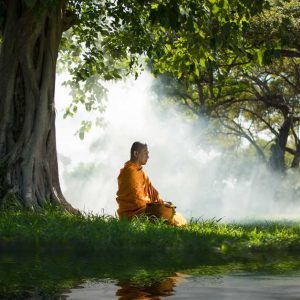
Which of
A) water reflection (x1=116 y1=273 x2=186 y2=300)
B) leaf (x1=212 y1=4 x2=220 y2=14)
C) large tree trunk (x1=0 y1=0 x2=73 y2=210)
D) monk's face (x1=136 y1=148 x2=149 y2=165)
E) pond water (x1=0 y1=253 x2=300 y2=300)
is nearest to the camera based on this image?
water reflection (x1=116 y1=273 x2=186 y2=300)

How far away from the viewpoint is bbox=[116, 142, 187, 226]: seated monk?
1355cm

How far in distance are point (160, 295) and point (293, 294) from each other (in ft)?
3.48

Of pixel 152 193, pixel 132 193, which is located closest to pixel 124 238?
pixel 132 193

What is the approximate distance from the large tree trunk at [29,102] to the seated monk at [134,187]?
6.54 ft

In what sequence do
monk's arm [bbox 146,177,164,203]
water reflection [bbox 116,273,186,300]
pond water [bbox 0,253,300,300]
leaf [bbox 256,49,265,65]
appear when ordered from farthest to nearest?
1. leaf [bbox 256,49,265,65]
2. monk's arm [bbox 146,177,164,203]
3. pond water [bbox 0,253,300,300]
4. water reflection [bbox 116,273,186,300]

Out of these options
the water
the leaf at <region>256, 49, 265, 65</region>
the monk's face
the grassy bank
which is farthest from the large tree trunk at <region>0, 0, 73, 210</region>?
the water

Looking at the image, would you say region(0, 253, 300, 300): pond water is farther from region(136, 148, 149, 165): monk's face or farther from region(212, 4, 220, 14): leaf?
region(212, 4, 220, 14): leaf

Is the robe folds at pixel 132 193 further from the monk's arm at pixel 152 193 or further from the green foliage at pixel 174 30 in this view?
the green foliage at pixel 174 30

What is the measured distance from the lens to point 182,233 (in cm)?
1193

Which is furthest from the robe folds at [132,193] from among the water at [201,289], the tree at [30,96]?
the water at [201,289]

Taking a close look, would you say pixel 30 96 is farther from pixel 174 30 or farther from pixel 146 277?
pixel 146 277

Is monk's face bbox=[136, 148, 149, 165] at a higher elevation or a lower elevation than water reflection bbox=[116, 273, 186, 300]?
higher

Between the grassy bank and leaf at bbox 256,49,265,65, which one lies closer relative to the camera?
the grassy bank

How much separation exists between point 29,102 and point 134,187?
3121 mm
